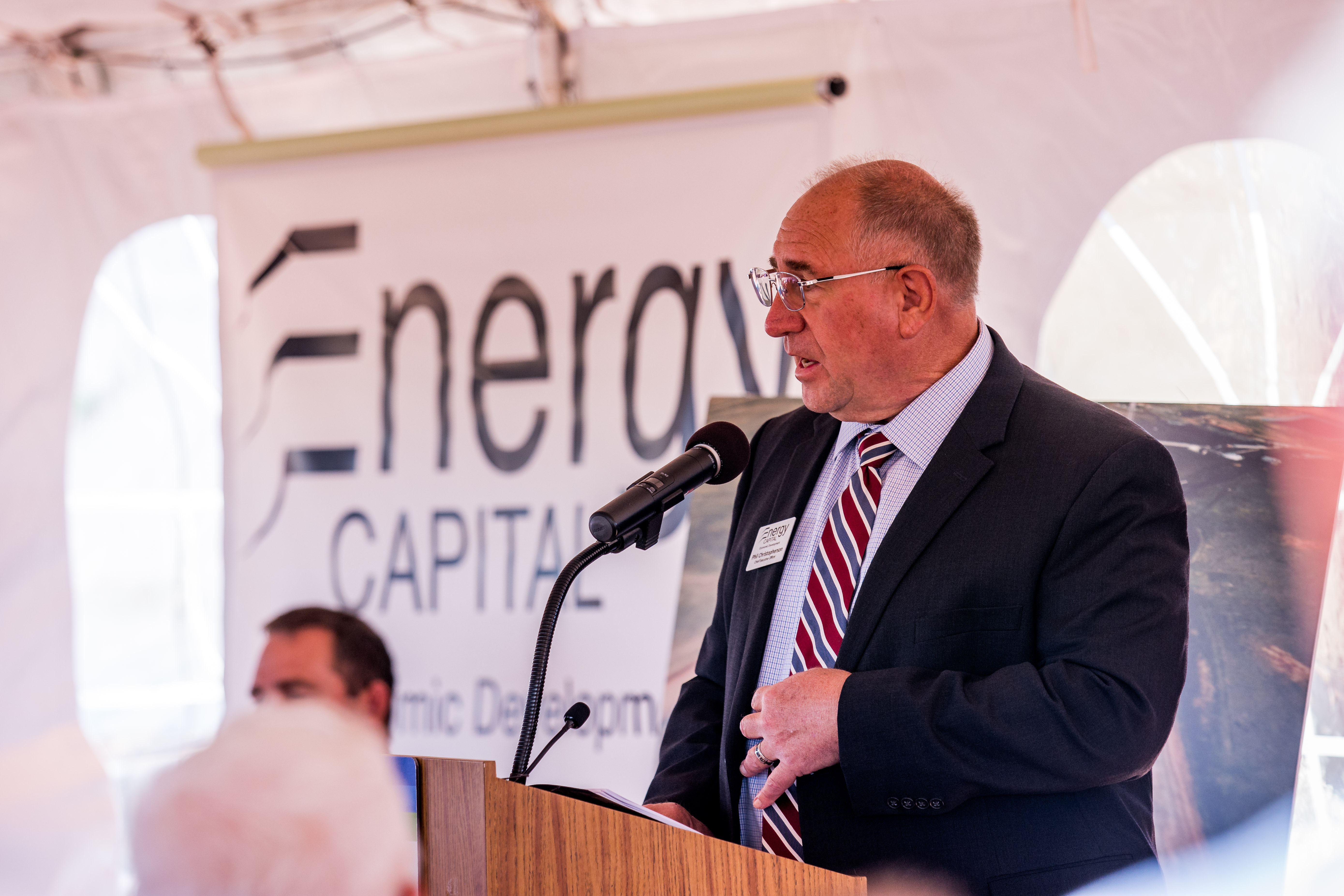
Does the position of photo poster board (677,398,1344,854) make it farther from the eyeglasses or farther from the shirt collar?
the eyeglasses

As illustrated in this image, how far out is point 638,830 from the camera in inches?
54.6

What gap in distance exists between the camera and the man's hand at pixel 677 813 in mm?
1846

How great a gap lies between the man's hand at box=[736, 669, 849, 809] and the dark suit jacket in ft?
0.09

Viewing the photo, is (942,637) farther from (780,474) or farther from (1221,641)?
(1221,641)

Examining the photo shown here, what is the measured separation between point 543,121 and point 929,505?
7.38 ft

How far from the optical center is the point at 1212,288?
302 centimetres

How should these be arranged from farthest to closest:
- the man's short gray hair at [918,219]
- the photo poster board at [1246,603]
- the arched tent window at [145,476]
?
the arched tent window at [145,476], the photo poster board at [1246,603], the man's short gray hair at [918,219]

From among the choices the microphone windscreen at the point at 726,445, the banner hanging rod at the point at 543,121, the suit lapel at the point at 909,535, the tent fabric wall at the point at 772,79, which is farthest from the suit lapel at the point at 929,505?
the banner hanging rod at the point at 543,121

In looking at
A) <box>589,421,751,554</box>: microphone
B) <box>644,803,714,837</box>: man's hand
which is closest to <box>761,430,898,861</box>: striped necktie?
<box>644,803,714,837</box>: man's hand

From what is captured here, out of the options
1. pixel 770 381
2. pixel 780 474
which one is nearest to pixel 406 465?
pixel 770 381

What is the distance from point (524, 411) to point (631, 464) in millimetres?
391

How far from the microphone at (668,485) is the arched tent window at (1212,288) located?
62.1 inches

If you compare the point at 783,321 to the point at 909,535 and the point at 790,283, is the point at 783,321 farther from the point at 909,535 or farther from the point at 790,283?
the point at 909,535

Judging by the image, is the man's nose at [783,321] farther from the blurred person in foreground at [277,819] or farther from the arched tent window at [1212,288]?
the blurred person in foreground at [277,819]
